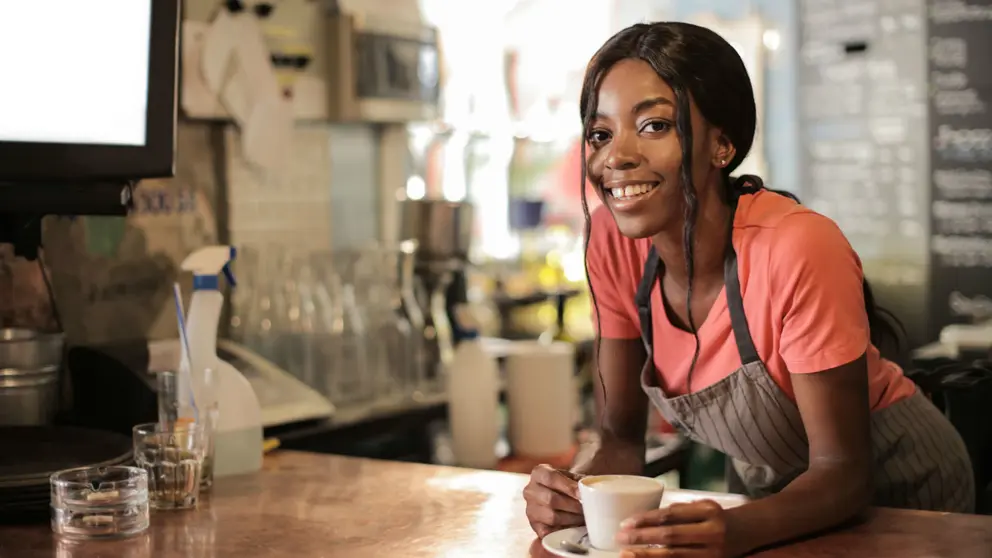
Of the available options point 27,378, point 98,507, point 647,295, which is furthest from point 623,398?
point 27,378

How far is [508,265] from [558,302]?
2.58ft

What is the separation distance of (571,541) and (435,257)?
1702 millimetres

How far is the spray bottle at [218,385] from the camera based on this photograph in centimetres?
182

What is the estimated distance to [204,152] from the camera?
2543mm

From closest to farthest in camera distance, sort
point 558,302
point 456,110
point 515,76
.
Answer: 1. point 558,302
2. point 456,110
3. point 515,76

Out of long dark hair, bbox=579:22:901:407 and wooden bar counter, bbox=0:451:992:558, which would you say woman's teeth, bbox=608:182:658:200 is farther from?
wooden bar counter, bbox=0:451:992:558

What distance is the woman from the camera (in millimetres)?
1396

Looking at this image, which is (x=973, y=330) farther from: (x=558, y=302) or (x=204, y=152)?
(x=204, y=152)

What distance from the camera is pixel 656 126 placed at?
150 cm

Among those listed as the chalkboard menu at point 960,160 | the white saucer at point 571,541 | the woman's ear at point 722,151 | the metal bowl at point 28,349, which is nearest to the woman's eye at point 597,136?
the woman's ear at point 722,151

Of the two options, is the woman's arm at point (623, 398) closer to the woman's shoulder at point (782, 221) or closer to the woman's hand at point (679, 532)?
the woman's shoulder at point (782, 221)

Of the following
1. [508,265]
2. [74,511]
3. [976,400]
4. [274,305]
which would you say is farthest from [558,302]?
[74,511]

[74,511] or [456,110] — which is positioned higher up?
[456,110]

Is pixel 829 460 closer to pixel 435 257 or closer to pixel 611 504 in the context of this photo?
pixel 611 504
